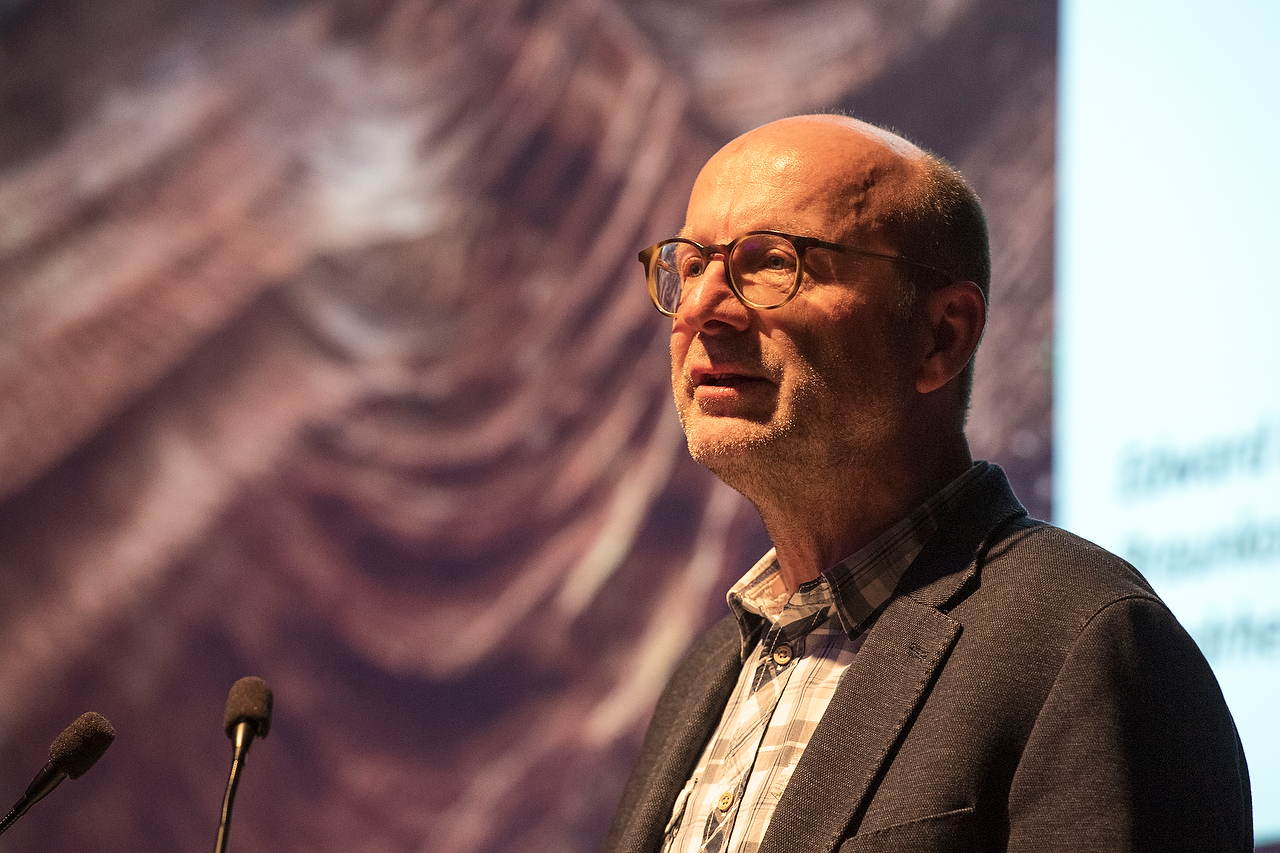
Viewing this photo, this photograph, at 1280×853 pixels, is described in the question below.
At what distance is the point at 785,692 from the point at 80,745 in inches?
37.6

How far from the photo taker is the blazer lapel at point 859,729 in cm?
137

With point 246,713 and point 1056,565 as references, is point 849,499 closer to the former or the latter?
point 1056,565

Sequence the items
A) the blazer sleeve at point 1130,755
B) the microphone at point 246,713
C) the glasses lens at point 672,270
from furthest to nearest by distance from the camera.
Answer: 1. the glasses lens at point 672,270
2. the microphone at point 246,713
3. the blazer sleeve at point 1130,755

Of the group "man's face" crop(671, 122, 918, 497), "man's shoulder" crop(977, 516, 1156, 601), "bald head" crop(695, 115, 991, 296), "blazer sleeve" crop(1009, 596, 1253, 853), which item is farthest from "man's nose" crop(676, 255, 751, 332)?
"blazer sleeve" crop(1009, 596, 1253, 853)

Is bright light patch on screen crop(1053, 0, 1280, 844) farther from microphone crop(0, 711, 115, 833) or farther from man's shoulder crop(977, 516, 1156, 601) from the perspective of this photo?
microphone crop(0, 711, 115, 833)

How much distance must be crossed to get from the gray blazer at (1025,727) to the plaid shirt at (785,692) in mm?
102

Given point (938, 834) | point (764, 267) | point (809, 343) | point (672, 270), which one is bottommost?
point (938, 834)

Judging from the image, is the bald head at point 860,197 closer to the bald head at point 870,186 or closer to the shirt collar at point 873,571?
the bald head at point 870,186

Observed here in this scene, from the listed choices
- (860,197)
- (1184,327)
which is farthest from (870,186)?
(1184,327)

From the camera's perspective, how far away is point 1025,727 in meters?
1.32

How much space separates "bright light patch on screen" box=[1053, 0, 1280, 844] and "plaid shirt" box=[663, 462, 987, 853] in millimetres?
1134

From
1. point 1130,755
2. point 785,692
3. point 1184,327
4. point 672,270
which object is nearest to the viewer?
point 1130,755

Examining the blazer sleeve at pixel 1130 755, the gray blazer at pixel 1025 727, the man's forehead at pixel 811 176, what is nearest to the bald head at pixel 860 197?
the man's forehead at pixel 811 176

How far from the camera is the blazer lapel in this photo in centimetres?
137
